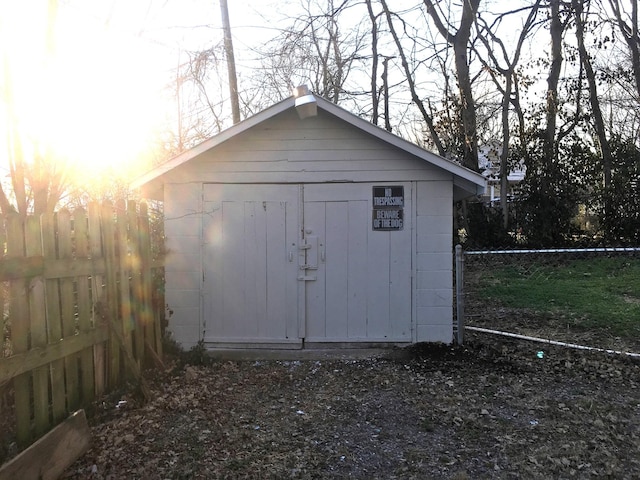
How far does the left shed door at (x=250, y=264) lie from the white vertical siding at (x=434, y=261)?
4.99 feet

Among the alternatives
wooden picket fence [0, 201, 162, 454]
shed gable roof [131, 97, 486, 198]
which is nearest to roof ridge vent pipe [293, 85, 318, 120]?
shed gable roof [131, 97, 486, 198]

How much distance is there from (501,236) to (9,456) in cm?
1360

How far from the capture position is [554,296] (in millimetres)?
9219

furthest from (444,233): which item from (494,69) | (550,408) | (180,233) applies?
(494,69)

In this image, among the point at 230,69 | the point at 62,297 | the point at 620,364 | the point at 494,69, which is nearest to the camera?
the point at 62,297

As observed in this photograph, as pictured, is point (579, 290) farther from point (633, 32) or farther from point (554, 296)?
point (633, 32)

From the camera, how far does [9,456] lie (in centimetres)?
335

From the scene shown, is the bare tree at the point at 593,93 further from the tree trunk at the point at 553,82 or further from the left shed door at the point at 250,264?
the left shed door at the point at 250,264

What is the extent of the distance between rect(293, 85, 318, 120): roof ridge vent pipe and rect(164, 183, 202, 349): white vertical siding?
5.17ft

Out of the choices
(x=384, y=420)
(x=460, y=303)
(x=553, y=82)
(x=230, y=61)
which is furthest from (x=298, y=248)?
(x=553, y=82)

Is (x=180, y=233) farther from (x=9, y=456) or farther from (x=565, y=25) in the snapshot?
(x=565, y=25)

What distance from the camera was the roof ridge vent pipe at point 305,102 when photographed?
5.61 m

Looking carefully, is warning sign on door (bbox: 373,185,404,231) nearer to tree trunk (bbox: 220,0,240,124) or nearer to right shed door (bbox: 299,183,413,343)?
right shed door (bbox: 299,183,413,343)

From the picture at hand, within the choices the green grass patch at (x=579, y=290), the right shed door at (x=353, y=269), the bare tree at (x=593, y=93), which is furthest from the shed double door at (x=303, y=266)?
the bare tree at (x=593, y=93)
